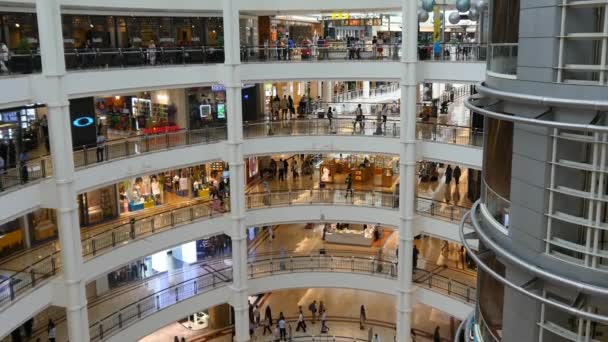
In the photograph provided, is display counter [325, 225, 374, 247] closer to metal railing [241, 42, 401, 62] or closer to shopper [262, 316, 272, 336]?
shopper [262, 316, 272, 336]

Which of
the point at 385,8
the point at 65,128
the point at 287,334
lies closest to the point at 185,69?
the point at 65,128

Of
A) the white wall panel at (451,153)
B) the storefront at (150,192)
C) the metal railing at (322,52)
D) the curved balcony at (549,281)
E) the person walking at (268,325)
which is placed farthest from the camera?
the person walking at (268,325)

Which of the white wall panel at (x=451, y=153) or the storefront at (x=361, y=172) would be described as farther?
the storefront at (x=361, y=172)

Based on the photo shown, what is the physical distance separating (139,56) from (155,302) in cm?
864

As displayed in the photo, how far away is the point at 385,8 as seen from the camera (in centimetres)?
2258

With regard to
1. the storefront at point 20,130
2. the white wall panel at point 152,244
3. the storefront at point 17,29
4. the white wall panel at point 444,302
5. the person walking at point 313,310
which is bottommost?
the person walking at point 313,310

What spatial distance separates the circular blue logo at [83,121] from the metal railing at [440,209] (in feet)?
41.2

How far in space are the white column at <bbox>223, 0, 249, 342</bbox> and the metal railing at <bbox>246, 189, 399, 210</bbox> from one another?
1.70 metres

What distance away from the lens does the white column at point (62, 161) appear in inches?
661

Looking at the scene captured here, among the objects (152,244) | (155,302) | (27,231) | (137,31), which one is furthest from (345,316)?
(137,31)

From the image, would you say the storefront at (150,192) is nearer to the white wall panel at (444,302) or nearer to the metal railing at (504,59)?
the white wall panel at (444,302)

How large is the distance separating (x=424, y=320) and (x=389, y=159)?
8.19 m

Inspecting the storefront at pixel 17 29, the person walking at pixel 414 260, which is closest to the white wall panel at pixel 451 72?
the person walking at pixel 414 260

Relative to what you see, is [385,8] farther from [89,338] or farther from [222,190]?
[89,338]
